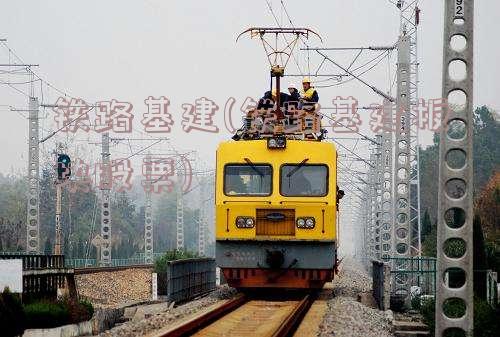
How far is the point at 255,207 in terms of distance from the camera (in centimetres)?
2100

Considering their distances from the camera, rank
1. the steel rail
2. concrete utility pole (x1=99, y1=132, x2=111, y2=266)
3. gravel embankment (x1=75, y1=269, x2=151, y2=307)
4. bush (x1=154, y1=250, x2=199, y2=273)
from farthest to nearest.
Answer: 1. concrete utility pole (x1=99, y1=132, x2=111, y2=266)
2. bush (x1=154, y1=250, x2=199, y2=273)
3. gravel embankment (x1=75, y1=269, x2=151, y2=307)
4. the steel rail

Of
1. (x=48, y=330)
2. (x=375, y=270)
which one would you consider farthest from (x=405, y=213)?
(x=48, y=330)

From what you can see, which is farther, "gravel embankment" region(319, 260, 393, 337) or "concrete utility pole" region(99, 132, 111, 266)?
"concrete utility pole" region(99, 132, 111, 266)

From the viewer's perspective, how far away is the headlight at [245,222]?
20.9 metres

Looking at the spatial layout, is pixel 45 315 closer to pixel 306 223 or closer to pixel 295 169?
pixel 306 223

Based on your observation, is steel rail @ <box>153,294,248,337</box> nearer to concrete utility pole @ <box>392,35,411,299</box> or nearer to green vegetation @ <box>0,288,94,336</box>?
green vegetation @ <box>0,288,94,336</box>

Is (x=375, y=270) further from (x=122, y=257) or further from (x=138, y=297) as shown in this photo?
(x=122, y=257)

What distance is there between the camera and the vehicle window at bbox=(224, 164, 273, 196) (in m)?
21.4

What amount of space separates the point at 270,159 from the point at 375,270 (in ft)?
19.9

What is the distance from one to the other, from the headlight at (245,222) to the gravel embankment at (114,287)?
13306mm

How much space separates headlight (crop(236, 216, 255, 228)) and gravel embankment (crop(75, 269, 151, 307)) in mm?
13306

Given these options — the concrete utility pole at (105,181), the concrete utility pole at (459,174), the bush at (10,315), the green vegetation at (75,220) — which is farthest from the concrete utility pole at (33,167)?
the concrete utility pole at (459,174)

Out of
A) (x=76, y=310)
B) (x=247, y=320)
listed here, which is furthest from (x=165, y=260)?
(x=247, y=320)

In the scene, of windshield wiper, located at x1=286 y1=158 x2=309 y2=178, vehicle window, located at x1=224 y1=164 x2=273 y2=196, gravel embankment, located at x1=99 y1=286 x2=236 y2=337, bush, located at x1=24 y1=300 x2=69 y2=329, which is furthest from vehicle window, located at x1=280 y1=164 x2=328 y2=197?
bush, located at x1=24 y1=300 x2=69 y2=329
